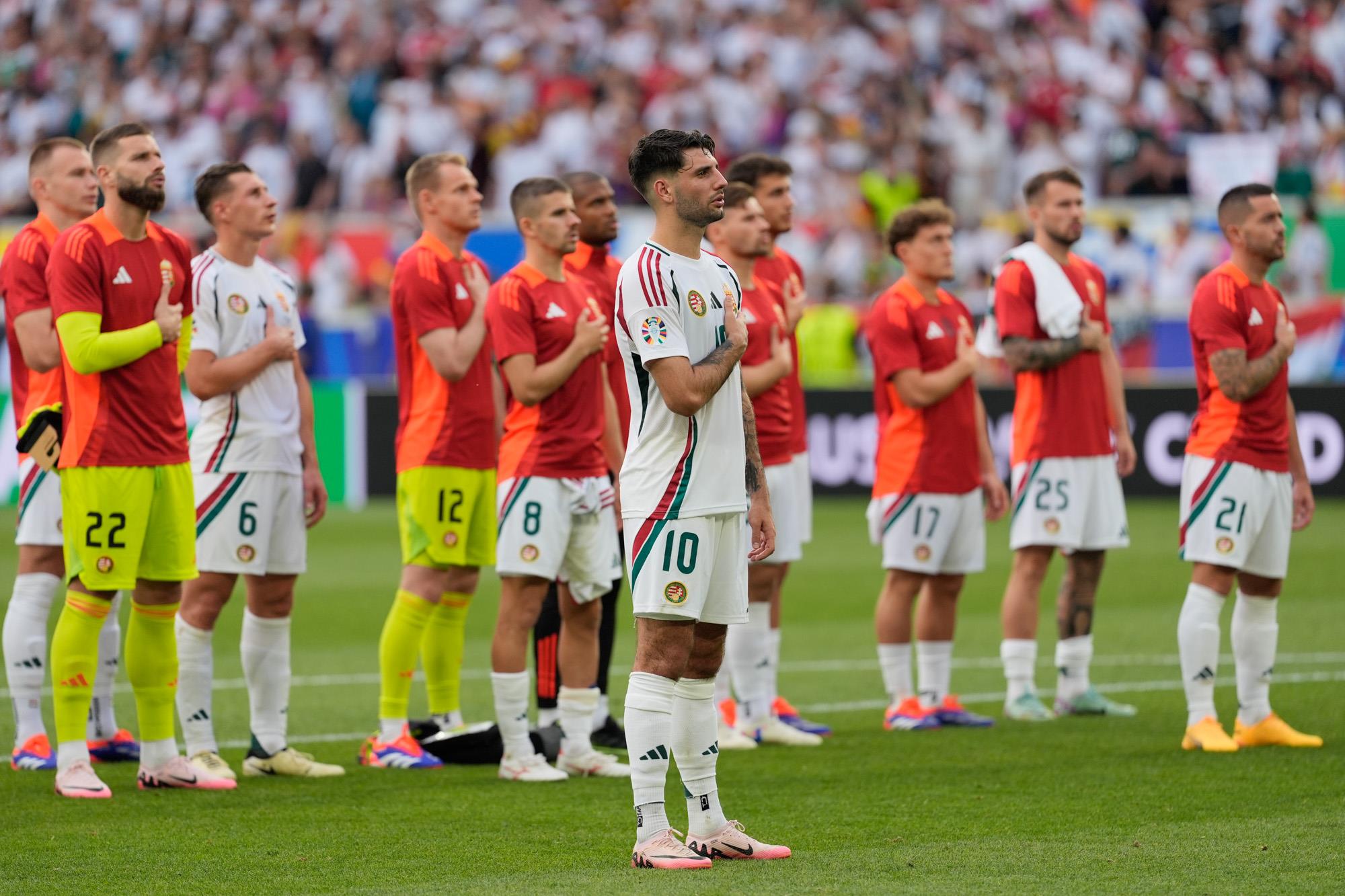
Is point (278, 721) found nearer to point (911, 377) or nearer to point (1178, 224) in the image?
point (911, 377)

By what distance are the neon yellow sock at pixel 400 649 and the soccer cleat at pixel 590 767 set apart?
77cm

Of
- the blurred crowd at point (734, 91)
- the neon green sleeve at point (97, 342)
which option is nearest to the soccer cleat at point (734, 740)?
the neon green sleeve at point (97, 342)

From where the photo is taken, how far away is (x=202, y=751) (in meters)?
7.66

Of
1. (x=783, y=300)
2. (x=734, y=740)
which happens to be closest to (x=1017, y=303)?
(x=783, y=300)

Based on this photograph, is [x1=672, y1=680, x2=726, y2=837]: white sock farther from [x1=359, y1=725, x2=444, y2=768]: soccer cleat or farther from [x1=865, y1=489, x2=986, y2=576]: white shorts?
[x1=865, y1=489, x2=986, y2=576]: white shorts

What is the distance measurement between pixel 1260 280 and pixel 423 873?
4717 millimetres

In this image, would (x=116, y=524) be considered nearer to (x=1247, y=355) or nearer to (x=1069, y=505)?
(x=1069, y=505)

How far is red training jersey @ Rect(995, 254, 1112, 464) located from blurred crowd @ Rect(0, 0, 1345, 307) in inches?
465

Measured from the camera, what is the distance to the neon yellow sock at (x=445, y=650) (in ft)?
27.3

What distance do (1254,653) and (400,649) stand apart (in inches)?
148

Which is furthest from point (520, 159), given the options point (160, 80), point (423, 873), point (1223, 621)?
point (423, 873)

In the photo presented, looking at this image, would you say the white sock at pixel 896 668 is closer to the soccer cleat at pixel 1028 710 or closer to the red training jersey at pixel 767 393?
the soccer cleat at pixel 1028 710

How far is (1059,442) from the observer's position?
31.0 ft

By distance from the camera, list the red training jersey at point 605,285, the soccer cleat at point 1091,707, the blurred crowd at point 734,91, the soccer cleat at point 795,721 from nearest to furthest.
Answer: the red training jersey at point 605,285
the soccer cleat at point 795,721
the soccer cleat at point 1091,707
the blurred crowd at point 734,91
